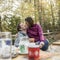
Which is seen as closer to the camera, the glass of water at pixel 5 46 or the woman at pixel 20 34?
the glass of water at pixel 5 46

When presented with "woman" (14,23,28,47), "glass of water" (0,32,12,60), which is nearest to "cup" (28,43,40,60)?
"glass of water" (0,32,12,60)

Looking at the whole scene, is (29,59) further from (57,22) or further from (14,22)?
(57,22)

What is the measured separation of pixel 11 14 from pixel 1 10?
14.8 inches

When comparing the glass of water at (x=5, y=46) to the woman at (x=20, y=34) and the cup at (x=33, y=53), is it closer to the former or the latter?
the cup at (x=33, y=53)

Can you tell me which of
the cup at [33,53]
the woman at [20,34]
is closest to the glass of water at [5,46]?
the cup at [33,53]

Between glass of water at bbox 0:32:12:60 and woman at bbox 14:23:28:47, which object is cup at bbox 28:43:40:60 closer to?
glass of water at bbox 0:32:12:60

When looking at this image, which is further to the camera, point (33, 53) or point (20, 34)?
point (20, 34)

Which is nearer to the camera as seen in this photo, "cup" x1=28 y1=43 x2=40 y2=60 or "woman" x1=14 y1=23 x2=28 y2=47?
"cup" x1=28 y1=43 x2=40 y2=60

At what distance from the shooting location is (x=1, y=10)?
274 inches

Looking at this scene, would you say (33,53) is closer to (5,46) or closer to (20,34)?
(5,46)

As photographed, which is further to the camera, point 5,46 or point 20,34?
point 20,34

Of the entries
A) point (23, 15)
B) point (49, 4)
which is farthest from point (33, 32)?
point (49, 4)

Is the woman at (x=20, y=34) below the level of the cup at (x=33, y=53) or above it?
above

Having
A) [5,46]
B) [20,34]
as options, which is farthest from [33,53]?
[20,34]
